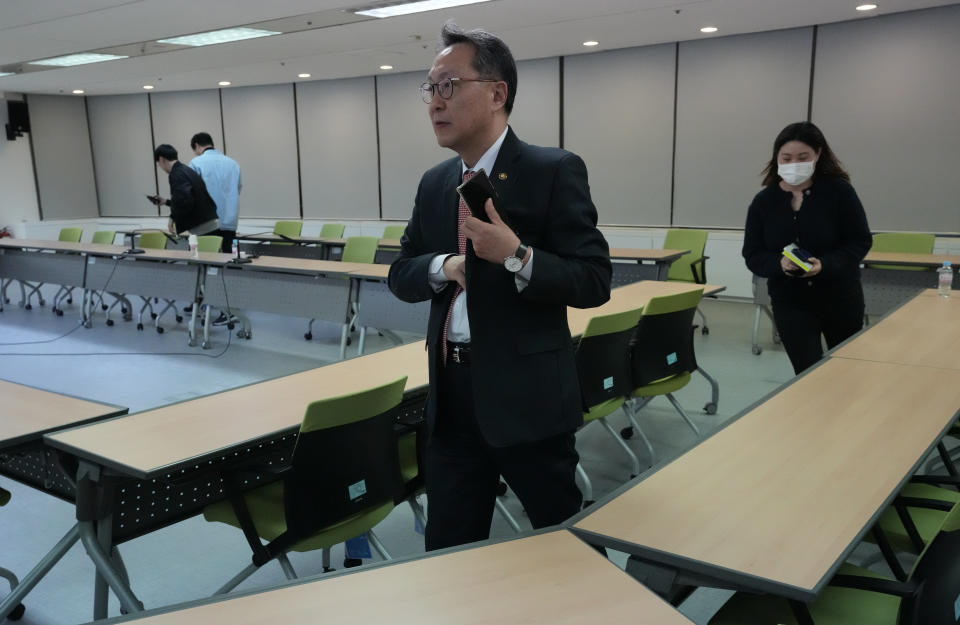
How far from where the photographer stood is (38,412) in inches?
96.0

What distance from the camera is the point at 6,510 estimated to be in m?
3.33

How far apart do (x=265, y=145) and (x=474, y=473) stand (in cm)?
1131

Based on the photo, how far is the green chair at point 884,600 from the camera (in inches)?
54.8

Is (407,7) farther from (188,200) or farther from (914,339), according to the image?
(914,339)

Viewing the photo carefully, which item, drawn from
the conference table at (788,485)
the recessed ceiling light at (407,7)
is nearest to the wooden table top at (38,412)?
the conference table at (788,485)

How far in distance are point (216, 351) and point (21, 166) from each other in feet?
29.7

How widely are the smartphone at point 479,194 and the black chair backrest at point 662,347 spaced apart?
7.32ft

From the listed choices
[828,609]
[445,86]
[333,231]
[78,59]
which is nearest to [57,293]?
[78,59]

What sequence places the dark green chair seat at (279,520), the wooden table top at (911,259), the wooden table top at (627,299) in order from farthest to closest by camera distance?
the wooden table top at (911,259), the wooden table top at (627,299), the dark green chair seat at (279,520)

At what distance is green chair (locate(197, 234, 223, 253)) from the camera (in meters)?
7.28

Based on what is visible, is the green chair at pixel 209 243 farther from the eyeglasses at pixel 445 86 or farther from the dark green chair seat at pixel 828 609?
the dark green chair seat at pixel 828 609

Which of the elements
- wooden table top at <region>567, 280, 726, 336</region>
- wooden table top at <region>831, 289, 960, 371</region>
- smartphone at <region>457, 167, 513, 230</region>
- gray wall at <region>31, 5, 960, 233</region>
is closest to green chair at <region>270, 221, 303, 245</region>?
gray wall at <region>31, 5, 960, 233</region>

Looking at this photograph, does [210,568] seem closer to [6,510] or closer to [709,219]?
[6,510]

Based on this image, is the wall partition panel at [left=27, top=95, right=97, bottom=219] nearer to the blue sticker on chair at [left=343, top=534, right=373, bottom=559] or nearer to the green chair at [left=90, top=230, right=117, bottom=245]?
the green chair at [left=90, top=230, right=117, bottom=245]
